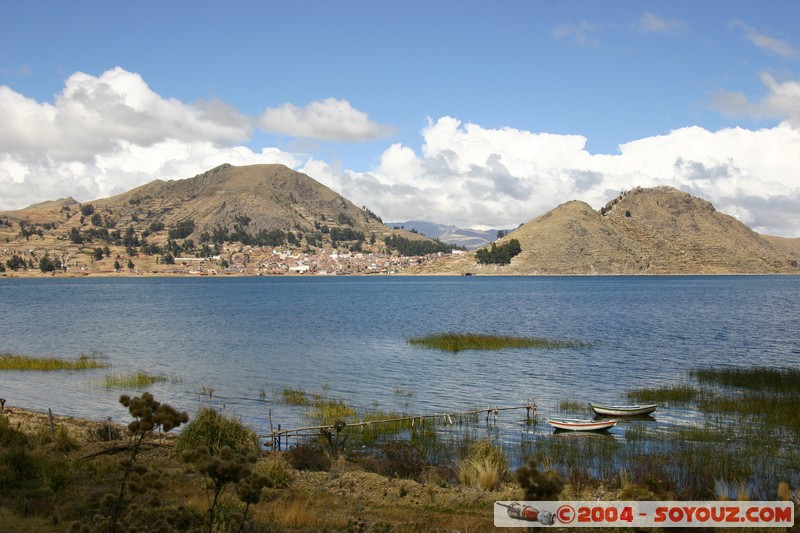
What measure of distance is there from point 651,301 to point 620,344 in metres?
67.8

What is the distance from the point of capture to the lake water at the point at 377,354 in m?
38.3

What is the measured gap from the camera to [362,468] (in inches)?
925

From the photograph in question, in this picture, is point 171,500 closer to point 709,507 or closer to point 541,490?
point 541,490

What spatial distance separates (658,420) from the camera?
32438 millimetres

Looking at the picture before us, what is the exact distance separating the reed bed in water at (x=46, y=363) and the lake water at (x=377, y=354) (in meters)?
2.15

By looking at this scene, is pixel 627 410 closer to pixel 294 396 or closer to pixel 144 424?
pixel 294 396

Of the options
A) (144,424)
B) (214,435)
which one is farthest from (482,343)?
(144,424)

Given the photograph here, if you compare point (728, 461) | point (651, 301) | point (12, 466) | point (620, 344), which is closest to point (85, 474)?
point (12, 466)

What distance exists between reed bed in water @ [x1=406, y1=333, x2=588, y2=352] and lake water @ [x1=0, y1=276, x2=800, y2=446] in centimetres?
235

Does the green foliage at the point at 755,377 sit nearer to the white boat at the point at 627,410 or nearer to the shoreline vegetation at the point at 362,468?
the shoreline vegetation at the point at 362,468

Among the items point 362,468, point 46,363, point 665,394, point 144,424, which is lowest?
point 46,363

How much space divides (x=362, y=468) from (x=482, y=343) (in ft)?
126

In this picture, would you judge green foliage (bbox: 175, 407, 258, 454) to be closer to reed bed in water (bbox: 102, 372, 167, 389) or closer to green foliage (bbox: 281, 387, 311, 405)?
green foliage (bbox: 281, 387, 311, 405)

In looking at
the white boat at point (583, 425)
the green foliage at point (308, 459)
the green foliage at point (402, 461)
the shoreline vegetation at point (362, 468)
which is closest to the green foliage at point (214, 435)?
the shoreline vegetation at point (362, 468)
